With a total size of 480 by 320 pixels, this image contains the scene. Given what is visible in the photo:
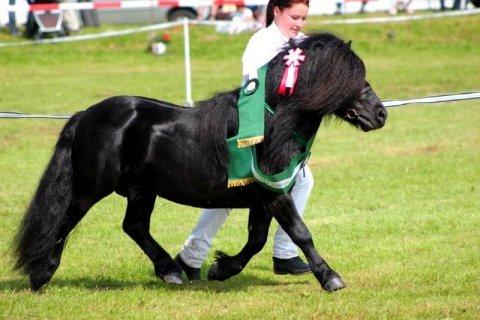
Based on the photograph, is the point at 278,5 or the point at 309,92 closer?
the point at 309,92

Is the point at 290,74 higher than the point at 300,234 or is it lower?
higher

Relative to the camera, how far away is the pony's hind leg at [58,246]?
273 inches

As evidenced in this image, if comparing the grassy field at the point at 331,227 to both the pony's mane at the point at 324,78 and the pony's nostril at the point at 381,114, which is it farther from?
the pony's mane at the point at 324,78

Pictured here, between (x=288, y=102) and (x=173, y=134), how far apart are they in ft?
2.90

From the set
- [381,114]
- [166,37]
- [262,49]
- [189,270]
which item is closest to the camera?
[381,114]

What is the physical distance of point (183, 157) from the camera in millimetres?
6707

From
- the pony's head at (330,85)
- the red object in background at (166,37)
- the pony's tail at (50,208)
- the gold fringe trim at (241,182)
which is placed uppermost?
the pony's head at (330,85)

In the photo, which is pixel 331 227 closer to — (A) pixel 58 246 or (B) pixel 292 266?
(B) pixel 292 266

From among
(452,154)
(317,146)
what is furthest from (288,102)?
(317,146)

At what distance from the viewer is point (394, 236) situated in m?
8.58

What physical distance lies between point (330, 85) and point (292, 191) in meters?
1.22

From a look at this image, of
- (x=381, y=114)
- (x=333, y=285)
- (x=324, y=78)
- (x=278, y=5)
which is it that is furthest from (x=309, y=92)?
(x=333, y=285)

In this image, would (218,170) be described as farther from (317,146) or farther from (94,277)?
(317,146)

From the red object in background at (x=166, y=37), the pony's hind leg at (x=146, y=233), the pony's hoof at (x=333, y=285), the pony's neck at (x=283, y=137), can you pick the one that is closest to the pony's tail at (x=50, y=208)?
the pony's hind leg at (x=146, y=233)
